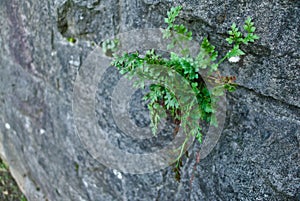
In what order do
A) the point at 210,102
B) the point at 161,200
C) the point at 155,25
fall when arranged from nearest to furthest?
the point at 210,102 < the point at 155,25 < the point at 161,200

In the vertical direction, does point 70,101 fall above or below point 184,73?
below

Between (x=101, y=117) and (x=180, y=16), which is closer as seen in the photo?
(x=180, y=16)

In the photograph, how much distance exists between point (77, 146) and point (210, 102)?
756 mm

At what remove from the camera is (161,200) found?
1.19 meters

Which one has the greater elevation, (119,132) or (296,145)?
(296,145)

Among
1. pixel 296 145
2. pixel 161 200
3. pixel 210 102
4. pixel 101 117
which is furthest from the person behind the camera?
pixel 101 117

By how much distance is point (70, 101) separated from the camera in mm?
1417

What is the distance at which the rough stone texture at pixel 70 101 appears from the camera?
0.80 meters

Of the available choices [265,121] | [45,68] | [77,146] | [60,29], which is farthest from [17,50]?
[265,121]

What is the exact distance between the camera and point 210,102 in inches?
36.6

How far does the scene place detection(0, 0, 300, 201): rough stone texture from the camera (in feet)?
2.63

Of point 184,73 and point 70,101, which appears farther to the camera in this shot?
point 70,101

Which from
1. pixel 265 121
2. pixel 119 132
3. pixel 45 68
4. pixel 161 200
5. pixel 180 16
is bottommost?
pixel 161 200

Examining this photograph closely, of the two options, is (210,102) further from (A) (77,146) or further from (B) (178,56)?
(A) (77,146)
